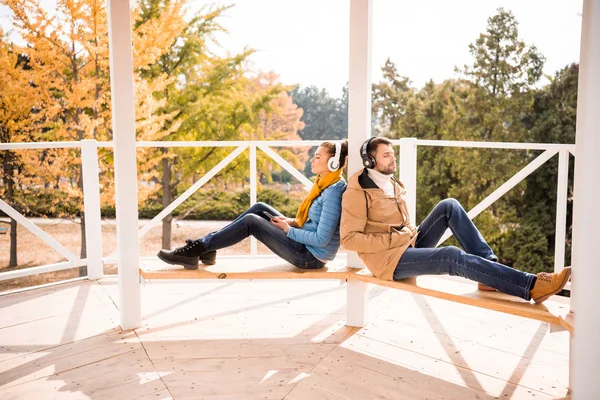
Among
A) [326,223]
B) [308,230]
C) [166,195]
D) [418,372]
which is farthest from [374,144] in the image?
[166,195]

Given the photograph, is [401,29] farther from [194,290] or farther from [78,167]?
[194,290]

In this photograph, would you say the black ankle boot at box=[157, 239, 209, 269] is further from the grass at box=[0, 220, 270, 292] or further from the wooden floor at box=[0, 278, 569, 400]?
the grass at box=[0, 220, 270, 292]

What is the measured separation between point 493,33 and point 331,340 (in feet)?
44.3

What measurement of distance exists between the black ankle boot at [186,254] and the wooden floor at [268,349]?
0.41 metres

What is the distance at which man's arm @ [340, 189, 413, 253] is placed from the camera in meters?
2.82

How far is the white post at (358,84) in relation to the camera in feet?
9.95

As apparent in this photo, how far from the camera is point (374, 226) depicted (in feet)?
9.48

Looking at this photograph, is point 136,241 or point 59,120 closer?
point 136,241

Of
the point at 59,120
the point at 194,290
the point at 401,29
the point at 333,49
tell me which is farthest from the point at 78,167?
the point at 401,29

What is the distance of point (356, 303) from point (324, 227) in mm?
580

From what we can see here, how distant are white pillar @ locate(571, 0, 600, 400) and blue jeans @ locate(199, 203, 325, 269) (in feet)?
4.31

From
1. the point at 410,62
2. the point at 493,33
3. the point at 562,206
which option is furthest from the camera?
the point at 410,62

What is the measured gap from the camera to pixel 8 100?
29.5 ft

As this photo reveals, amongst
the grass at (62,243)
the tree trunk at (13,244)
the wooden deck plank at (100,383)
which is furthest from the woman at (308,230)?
the tree trunk at (13,244)
